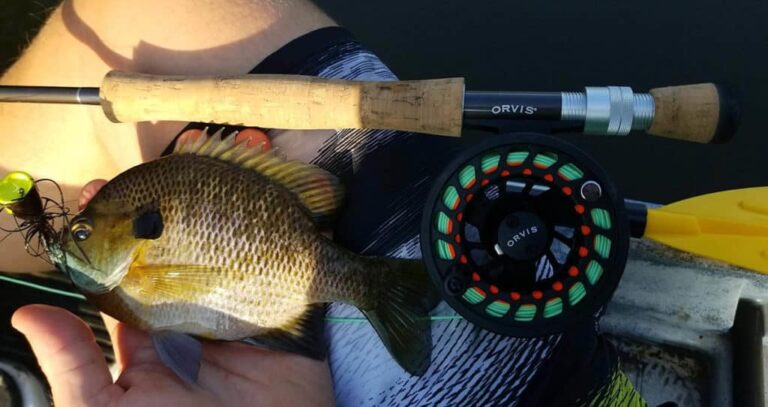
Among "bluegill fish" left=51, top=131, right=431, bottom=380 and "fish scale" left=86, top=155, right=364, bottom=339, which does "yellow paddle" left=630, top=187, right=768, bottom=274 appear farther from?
"fish scale" left=86, top=155, right=364, bottom=339

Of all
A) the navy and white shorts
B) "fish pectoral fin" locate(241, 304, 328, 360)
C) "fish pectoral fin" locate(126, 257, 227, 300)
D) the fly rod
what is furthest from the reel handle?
"fish pectoral fin" locate(126, 257, 227, 300)

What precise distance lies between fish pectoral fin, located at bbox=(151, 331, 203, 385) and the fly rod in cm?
49

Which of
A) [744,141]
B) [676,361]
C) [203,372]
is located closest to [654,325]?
[676,361]

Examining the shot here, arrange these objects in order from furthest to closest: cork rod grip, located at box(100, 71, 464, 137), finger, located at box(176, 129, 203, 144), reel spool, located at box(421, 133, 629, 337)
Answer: finger, located at box(176, 129, 203, 144), cork rod grip, located at box(100, 71, 464, 137), reel spool, located at box(421, 133, 629, 337)

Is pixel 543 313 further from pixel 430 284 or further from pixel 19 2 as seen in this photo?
pixel 19 2

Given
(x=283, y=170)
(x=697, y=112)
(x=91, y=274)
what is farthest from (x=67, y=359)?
(x=697, y=112)

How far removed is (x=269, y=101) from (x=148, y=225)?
0.38 meters

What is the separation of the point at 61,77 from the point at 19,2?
148 centimetres

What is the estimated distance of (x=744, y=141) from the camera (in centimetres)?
276

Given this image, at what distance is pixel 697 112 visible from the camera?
4.44 ft

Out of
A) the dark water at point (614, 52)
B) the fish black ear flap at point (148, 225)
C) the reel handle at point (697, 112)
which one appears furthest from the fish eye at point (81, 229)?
the dark water at point (614, 52)

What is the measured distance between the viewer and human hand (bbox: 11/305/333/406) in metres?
1.31

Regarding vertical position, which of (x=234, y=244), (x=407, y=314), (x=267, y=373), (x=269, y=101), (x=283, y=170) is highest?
(x=269, y=101)

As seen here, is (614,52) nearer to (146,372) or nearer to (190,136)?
(190,136)
